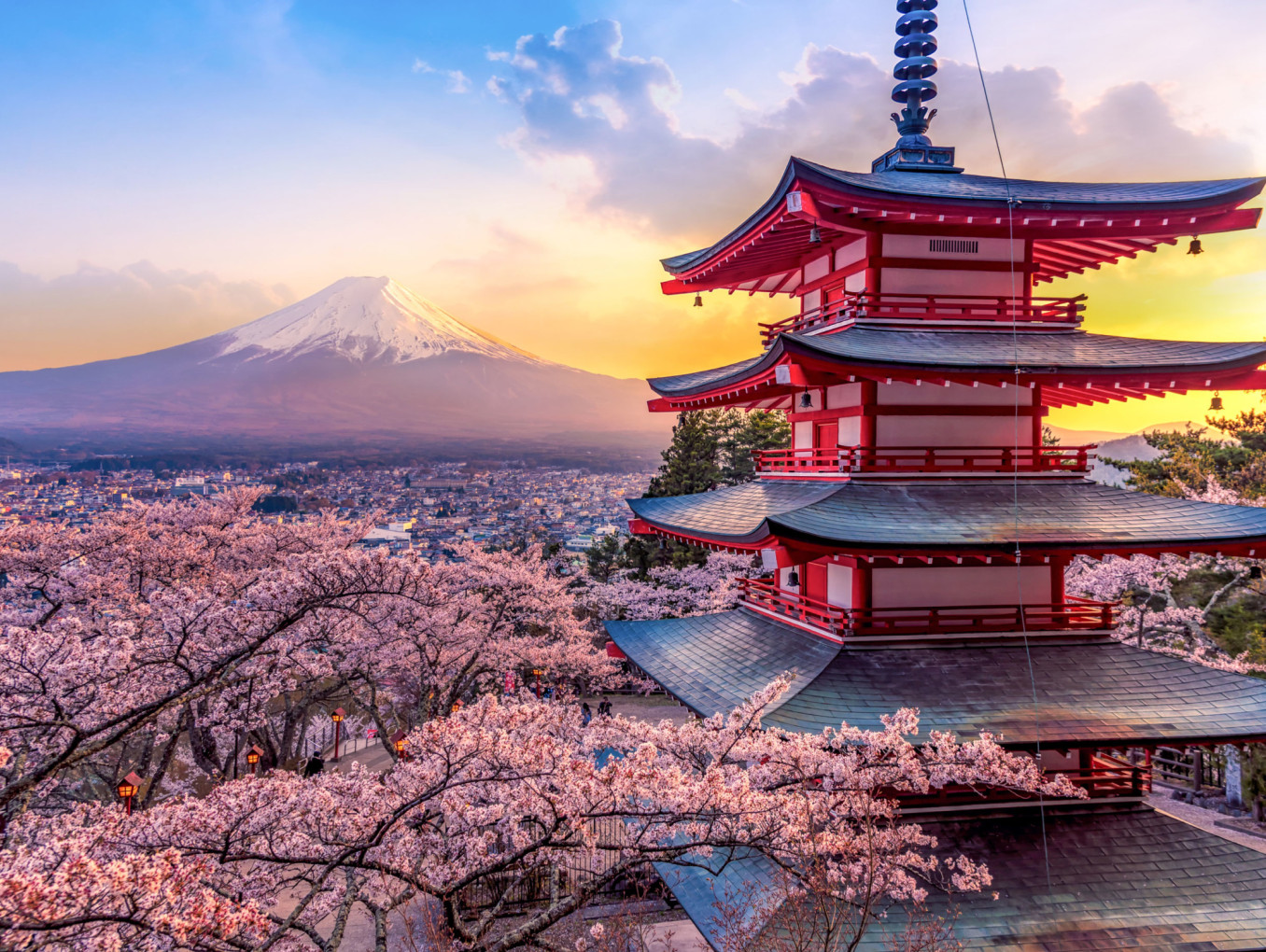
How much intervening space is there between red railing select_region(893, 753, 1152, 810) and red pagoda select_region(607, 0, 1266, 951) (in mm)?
39

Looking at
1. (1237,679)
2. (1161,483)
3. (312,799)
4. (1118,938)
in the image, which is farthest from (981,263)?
(1161,483)

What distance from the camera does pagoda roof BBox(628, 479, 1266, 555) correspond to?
7.59 metres

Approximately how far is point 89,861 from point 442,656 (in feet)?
46.8

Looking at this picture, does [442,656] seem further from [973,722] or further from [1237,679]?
[1237,679]

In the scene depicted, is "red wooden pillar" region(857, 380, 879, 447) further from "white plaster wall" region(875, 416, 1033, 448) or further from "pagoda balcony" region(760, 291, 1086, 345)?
"pagoda balcony" region(760, 291, 1086, 345)

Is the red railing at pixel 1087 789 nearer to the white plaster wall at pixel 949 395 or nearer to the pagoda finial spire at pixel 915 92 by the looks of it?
the white plaster wall at pixel 949 395

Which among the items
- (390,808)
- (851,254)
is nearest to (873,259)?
(851,254)

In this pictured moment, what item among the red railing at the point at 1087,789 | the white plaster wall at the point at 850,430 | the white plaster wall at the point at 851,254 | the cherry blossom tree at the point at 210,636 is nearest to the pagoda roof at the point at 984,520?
the white plaster wall at the point at 850,430

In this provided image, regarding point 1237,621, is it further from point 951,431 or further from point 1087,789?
point 951,431

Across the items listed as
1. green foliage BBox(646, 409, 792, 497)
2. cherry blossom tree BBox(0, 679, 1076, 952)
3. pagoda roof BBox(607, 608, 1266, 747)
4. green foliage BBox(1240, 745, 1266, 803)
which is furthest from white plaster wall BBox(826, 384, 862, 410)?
green foliage BBox(646, 409, 792, 497)

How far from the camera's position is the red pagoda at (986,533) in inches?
279

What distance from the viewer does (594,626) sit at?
31141mm

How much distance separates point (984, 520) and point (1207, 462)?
921 inches

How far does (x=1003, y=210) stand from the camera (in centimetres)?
859
